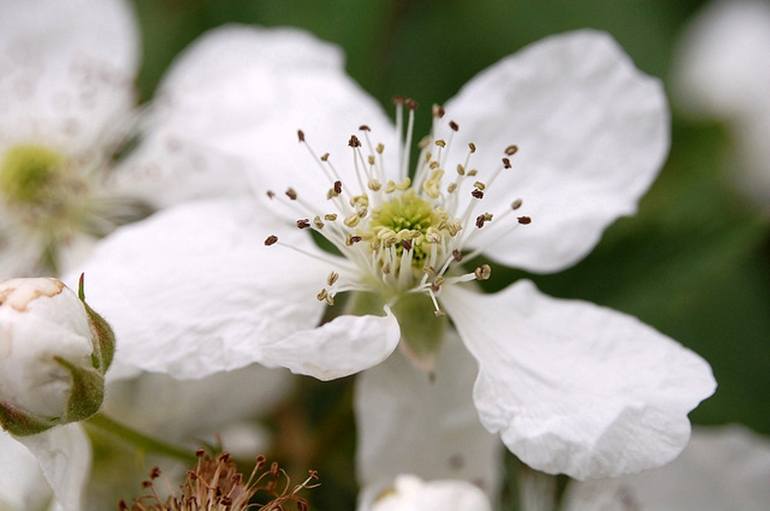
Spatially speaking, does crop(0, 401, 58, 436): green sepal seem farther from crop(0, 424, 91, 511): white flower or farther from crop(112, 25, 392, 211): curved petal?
crop(112, 25, 392, 211): curved petal

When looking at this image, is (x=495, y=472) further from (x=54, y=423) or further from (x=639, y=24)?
(x=639, y=24)

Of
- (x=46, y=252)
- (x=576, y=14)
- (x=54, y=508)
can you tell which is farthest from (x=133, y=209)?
(x=576, y=14)

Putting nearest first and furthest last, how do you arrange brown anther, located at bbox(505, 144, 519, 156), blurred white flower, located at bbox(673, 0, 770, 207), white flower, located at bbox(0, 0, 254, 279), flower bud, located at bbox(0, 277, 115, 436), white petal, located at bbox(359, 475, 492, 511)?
flower bud, located at bbox(0, 277, 115, 436), white petal, located at bbox(359, 475, 492, 511), brown anther, located at bbox(505, 144, 519, 156), white flower, located at bbox(0, 0, 254, 279), blurred white flower, located at bbox(673, 0, 770, 207)

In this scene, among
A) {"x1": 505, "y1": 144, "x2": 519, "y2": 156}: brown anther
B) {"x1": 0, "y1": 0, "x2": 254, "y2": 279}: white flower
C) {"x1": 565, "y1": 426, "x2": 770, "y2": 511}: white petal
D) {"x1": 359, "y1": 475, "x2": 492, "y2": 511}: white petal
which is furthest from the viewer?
{"x1": 0, "y1": 0, "x2": 254, "y2": 279}: white flower

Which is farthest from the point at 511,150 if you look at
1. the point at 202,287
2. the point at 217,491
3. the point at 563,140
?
the point at 217,491

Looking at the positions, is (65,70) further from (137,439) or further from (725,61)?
(725,61)

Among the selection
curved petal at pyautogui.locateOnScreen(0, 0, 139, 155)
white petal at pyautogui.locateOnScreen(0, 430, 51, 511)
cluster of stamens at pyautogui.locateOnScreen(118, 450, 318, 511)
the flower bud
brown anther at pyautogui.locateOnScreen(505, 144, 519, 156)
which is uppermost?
brown anther at pyautogui.locateOnScreen(505, 144, 519, 156)

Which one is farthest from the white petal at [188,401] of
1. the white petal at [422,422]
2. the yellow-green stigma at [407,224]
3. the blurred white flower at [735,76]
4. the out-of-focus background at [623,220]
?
the blurred white flower at [735,76]

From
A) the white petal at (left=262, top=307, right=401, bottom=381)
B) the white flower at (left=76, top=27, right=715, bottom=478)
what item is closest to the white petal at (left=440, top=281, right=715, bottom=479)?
the white flower at (left=76, top=27, right=715, bottom=478)
